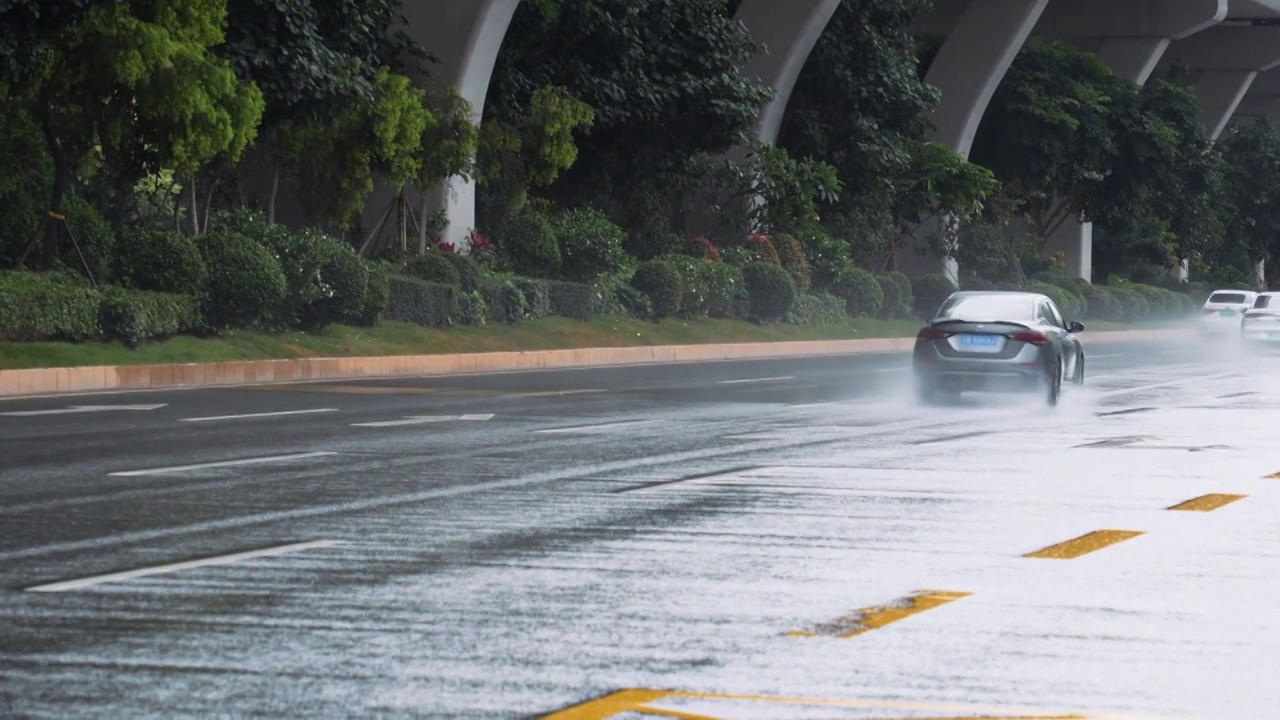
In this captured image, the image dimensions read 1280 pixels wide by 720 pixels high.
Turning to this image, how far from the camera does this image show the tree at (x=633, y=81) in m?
41.5

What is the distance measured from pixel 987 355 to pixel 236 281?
10669 millimetres

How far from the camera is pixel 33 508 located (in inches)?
444

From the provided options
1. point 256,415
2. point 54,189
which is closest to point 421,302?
point 54,189

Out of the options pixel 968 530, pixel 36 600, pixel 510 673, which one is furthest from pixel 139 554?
pixel 968 530

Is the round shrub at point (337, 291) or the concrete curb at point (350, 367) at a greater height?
the round shrub at point (337, 291)

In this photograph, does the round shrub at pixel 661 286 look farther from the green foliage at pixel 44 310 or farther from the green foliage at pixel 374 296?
the green foliage at pixel 44 310

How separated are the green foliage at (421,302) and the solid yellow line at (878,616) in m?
24.0

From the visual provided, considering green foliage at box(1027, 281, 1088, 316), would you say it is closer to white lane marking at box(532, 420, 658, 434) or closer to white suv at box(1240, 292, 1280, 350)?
white suv at box(1240, 292, 1280, 350)

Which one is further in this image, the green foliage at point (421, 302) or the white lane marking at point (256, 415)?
the green foliage at point (421, 302)

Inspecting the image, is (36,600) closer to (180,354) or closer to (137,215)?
(180,354)

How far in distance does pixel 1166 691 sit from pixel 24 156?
24636 millimetres

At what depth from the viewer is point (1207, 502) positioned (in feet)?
41.2

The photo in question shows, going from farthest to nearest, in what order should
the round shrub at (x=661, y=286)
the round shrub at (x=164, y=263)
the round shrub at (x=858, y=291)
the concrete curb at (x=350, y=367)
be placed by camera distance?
the round shrub at (x=858, y=291)
the round shrub at (x=661, y=286)
the round shrub at (x=164, y=263)
the concrete curb at (x=350, y=367)

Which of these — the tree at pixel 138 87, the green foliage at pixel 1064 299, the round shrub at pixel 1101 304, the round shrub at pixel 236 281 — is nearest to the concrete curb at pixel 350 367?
the round shrub at pixel 236 281
